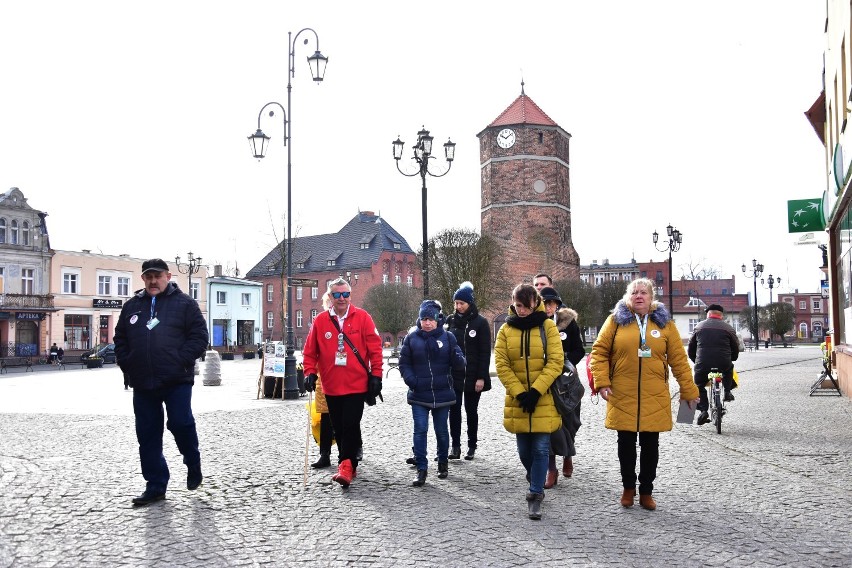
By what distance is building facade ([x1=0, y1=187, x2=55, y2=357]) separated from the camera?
54.4 m

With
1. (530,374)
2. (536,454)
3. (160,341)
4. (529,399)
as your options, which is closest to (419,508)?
(536,454)

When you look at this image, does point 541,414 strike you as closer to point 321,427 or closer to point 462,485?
point 462,485

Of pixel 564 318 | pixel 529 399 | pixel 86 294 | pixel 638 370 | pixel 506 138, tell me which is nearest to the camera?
pixel 529 399

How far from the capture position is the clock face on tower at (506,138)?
7169 cm

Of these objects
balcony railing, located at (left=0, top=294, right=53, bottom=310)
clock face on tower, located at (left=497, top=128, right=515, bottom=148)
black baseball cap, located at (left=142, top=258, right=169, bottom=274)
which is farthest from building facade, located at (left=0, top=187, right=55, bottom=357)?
black baseball cap, located at (left=142, top=258, right=169, bottom=274)

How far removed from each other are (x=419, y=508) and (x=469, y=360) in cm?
245

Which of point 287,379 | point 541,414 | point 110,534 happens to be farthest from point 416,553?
point 287,379

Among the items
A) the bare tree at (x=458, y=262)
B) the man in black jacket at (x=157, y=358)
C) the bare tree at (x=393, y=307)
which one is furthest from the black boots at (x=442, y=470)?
the bare tree at (x=393, y=307)

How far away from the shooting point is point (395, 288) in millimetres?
78438

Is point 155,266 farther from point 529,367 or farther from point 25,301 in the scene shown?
point 25,301

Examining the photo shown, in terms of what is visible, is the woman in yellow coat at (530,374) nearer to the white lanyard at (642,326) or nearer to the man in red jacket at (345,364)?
the white lanyard at (642,326)

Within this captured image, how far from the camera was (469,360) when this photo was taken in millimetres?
8930

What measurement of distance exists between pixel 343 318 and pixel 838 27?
49.4 ft

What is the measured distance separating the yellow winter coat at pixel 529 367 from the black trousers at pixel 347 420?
65.9 inches
